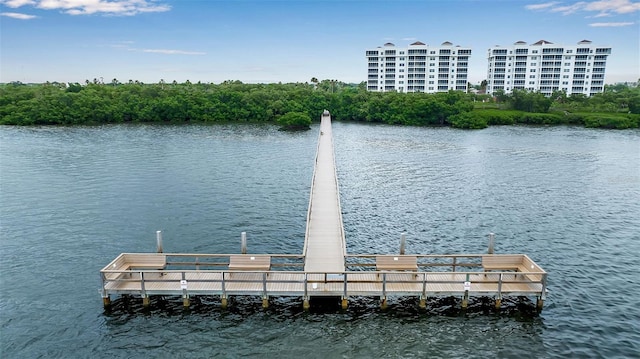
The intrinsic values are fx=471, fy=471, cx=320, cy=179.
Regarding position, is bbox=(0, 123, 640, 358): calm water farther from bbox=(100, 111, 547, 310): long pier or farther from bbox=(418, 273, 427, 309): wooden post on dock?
bbox=(100, 111, 547, 310): long pier

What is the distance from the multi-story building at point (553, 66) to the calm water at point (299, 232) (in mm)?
104578

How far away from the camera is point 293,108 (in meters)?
126

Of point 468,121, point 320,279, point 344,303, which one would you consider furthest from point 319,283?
point 468,121

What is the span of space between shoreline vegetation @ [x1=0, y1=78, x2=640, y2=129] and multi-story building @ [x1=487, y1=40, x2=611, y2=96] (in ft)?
127

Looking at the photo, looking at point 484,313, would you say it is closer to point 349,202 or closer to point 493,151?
point 349,202

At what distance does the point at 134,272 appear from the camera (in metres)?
24.7

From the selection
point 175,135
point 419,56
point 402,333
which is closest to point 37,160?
point 175,135

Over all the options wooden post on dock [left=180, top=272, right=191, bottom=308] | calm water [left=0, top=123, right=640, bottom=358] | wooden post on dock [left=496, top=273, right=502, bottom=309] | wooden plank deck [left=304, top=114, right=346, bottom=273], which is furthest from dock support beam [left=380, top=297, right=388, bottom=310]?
wooden post on dock [left=180, top=272, right=191, bottom=308]

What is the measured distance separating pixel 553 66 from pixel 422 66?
48.0m

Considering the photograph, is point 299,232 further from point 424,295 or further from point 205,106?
point 205,106

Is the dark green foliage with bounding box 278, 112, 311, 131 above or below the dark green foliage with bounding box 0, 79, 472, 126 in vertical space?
below

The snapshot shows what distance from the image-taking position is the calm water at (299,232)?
22.5 m

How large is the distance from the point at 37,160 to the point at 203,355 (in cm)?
5537

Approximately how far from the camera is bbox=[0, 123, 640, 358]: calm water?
2252 centimetres
